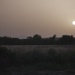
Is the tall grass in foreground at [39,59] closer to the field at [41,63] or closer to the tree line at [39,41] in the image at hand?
the field at [41,63]

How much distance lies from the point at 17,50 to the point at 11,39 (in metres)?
31.1

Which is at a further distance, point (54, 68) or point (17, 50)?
point (17, 50)

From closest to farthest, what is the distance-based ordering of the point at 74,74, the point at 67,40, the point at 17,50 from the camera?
1. the point at 74,74
2. the point at 17,50
3. the point at 67,40

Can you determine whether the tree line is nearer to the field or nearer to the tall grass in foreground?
the field

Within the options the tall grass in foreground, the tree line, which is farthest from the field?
the tree line

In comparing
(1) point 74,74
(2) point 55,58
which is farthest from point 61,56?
(1) point 74,74

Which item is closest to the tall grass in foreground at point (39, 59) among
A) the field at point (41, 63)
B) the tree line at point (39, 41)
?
the field at point (41, 63)

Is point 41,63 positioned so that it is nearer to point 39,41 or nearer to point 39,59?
point 39,59

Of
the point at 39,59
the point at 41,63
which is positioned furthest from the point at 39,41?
the point at 41,63

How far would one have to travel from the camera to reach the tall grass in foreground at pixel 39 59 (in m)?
37.3

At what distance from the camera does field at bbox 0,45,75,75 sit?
34062 mm

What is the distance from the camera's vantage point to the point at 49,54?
137 feet

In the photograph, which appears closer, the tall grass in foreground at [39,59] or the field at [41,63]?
the field at [41,63]

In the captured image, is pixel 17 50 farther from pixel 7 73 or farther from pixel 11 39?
pixel 11 39
